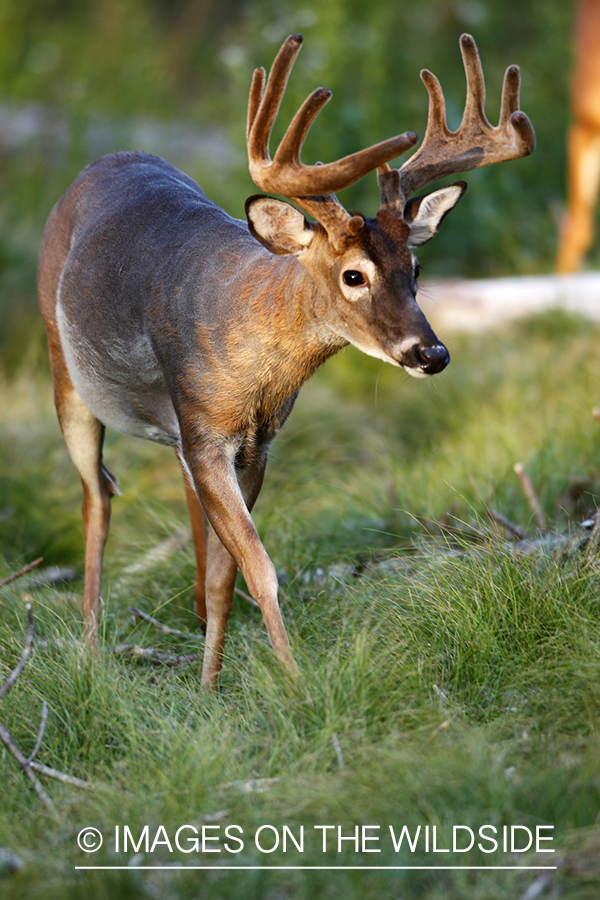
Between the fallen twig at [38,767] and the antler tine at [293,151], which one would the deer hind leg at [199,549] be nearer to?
the fallen twig at [38,767]

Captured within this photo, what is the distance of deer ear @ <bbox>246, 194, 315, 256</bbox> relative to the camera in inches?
124

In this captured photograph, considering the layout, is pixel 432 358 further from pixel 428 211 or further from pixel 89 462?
pixel 89 462

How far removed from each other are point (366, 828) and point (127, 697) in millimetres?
941

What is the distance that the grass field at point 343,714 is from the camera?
2344 mm

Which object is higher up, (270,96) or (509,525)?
(270,96)

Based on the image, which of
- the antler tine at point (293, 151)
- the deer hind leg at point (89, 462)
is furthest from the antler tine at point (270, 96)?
the deer hind leg at point (89, 462)

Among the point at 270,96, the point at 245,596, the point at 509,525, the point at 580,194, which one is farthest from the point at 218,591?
the point at 580,194

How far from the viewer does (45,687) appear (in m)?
3.14

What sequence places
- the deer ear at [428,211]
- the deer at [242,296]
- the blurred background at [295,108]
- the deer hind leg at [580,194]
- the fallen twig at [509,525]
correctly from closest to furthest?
the deer at [242,296] → the deer ear at [428,211] → the fallen twig at [509,525] → the deer hind leg at [580,194] → the blurred background at [295,108]

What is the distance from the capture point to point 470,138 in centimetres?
351

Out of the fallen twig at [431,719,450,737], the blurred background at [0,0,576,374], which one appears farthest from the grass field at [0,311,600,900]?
the blurred background at [0,0,576,374]

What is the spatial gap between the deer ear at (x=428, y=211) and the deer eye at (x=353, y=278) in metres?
0.27

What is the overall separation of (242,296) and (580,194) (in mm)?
5690

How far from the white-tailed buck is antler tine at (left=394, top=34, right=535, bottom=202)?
4.87 m
